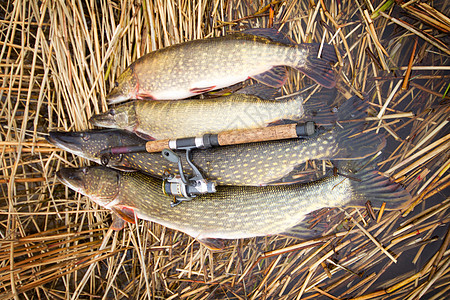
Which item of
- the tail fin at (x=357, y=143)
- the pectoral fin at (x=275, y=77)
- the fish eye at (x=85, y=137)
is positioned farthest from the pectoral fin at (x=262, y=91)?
the fish eye at (x=85, y=137)

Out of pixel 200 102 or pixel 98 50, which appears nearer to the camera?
pixel 200 102

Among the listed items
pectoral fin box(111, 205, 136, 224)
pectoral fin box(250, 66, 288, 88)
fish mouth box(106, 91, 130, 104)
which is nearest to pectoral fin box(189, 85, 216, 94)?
pectoral fin box(250, 66, 288, 88)

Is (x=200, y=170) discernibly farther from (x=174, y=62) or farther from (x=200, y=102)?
(x=174, y=62)

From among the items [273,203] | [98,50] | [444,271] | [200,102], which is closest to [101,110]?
[98,50]

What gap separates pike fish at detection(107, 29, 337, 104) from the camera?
1.52m

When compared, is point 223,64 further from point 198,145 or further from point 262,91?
point 198,145

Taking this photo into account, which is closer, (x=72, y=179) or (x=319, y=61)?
(x=319, y=61)

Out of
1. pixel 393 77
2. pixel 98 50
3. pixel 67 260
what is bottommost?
pixel 67 260

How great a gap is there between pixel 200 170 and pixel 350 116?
2.73 ft

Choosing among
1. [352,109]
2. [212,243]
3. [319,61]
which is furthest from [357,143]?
[212,243]

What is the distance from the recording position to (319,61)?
151 centimetres

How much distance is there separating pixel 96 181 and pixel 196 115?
2.62 feet

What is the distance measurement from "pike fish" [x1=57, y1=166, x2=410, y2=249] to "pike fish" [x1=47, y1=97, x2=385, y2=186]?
0.09m

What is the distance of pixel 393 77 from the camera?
144 cm
